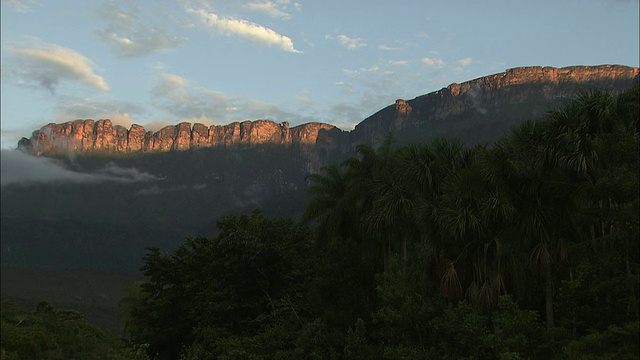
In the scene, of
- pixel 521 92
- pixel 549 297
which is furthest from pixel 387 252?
pixel 521 92

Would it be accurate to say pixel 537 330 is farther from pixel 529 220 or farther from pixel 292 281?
pixel 292 281

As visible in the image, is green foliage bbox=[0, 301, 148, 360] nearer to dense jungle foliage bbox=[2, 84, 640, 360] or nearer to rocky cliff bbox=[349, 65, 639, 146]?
dense jungle foliage bbox=[2, 84, 640, 360]

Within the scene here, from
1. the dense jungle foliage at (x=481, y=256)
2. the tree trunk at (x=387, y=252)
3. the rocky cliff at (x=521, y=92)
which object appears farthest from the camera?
the rocky cliff at (x=521, y=92)

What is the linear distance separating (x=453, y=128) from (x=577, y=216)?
186 m

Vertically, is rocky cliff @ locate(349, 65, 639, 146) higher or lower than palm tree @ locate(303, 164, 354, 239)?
higher

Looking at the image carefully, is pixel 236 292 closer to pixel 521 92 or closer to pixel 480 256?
pixel 480 256

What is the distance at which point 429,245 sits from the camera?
19.2 meters

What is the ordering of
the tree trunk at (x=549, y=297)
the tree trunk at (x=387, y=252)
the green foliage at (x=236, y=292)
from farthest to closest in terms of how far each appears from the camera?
the green foliage at (x=236, y=292)
the tree trunk at (x=387, y=252)
the tree trunk at (x=549, y=297)

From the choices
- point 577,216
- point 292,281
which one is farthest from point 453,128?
point 577,216

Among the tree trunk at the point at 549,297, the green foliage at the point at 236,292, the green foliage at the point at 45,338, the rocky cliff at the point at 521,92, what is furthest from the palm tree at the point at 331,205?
the rocky cliff at the point at 521,92

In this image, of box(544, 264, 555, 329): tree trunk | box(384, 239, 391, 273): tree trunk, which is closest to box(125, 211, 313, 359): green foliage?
box(384, 239, 391, 273): tree trunk

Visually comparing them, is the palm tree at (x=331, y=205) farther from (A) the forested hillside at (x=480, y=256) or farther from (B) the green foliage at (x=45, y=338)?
(B) the green foliage at (x=45, y=338)

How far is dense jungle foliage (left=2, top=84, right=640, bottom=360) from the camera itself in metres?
12.2

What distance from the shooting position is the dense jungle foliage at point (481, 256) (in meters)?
12.2
